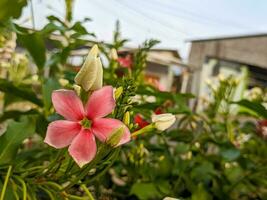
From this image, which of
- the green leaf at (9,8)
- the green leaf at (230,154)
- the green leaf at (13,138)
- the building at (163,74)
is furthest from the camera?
the building at (163,74)

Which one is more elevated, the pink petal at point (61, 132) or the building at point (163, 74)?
the pink petal at point (61, 132)

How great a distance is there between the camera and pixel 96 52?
45 cm

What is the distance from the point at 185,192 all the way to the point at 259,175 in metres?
0.18

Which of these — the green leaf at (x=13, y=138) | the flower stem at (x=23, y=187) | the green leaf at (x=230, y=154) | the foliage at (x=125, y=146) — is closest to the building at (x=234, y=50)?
the foliage at (x=125, y=146)

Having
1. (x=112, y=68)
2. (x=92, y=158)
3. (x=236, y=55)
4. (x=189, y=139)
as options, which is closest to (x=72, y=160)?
(x=92, y=158)

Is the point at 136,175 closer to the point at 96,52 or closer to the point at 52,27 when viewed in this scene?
the point at 52,27

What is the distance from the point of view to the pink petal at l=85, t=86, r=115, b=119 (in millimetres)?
456

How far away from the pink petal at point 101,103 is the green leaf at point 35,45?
44 cm

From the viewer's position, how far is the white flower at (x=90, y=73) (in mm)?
448

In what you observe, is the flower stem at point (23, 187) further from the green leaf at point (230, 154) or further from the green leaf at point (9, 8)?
the green leaf at point (230, 154)

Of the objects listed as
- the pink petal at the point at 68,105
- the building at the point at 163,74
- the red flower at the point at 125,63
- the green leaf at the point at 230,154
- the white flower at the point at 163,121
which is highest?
the pink petal at the point at 68,105

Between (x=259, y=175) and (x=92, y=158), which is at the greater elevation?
(x=92, y=158)

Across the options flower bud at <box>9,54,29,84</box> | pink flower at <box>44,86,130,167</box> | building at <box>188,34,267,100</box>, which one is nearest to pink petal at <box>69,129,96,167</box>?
pink flower at <box>44,86,130,167</box>

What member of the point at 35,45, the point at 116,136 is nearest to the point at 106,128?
the point at 116,136
